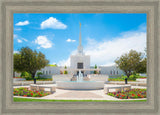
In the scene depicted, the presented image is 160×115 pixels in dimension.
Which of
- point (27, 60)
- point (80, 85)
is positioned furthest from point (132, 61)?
point (27, 60)

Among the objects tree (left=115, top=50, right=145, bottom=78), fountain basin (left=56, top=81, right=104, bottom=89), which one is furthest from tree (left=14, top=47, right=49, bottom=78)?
tree (left=115, top=50, right=145, bottom=78)

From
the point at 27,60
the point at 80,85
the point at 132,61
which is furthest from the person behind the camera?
the point at 132,61

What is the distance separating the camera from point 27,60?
77.6 ft

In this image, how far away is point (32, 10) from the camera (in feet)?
19.1

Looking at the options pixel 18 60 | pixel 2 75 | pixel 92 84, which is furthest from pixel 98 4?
pixel 18 60

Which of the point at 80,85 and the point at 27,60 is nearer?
Result: the point at 80,85

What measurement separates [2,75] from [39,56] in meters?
20.5

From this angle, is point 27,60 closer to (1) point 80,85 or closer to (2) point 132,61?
(1) point 80,85

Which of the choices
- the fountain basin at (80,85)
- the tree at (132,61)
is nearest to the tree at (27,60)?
the fountain basin at (80,85)

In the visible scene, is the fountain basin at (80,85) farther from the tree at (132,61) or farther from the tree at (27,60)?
the tree at (132,61)

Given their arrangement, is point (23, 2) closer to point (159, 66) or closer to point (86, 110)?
point (86, 110)

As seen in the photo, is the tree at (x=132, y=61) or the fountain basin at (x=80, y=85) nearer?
the fountain basin at (x=80, y=85)

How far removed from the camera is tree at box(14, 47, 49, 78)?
22797 mm

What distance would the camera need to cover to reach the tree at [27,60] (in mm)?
22797
